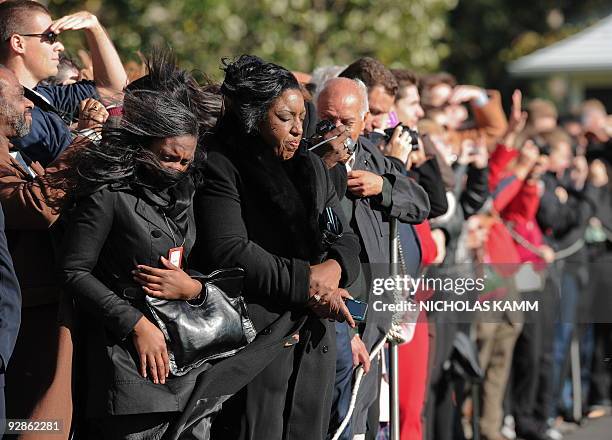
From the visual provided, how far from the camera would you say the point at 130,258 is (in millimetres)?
4605

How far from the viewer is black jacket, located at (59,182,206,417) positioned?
4.52m

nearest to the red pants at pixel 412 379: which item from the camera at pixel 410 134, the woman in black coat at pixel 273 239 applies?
the camera at pixel 410 134

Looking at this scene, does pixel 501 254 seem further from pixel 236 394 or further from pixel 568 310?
pixel 236 394

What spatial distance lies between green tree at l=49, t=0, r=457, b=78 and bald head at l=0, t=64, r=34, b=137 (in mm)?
9696

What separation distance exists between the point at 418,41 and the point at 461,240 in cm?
968

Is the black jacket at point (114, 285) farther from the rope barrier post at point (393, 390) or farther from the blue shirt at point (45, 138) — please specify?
the rope barrier post at point (393, 390)

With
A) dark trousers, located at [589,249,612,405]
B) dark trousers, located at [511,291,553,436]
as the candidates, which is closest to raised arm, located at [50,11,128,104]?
dark trousers, located at [511,291,553,436]

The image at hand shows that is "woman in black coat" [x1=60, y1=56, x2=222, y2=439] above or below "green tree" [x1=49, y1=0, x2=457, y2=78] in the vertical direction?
below

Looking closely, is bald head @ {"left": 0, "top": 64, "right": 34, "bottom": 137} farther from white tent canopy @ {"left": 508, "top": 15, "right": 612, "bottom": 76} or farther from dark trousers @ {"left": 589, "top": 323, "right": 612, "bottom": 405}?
white tent canopy @ {"left": 508, "top": 15, "right": 612, "bottom": 76}

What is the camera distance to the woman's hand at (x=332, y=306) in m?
4.96

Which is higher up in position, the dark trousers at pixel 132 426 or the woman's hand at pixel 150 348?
the woman's hand at pixel 150 348

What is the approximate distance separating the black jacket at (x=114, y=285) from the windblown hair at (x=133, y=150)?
6 centimetres

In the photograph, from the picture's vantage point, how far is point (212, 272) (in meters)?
4.80

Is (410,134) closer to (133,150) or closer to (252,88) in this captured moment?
(252,88)
